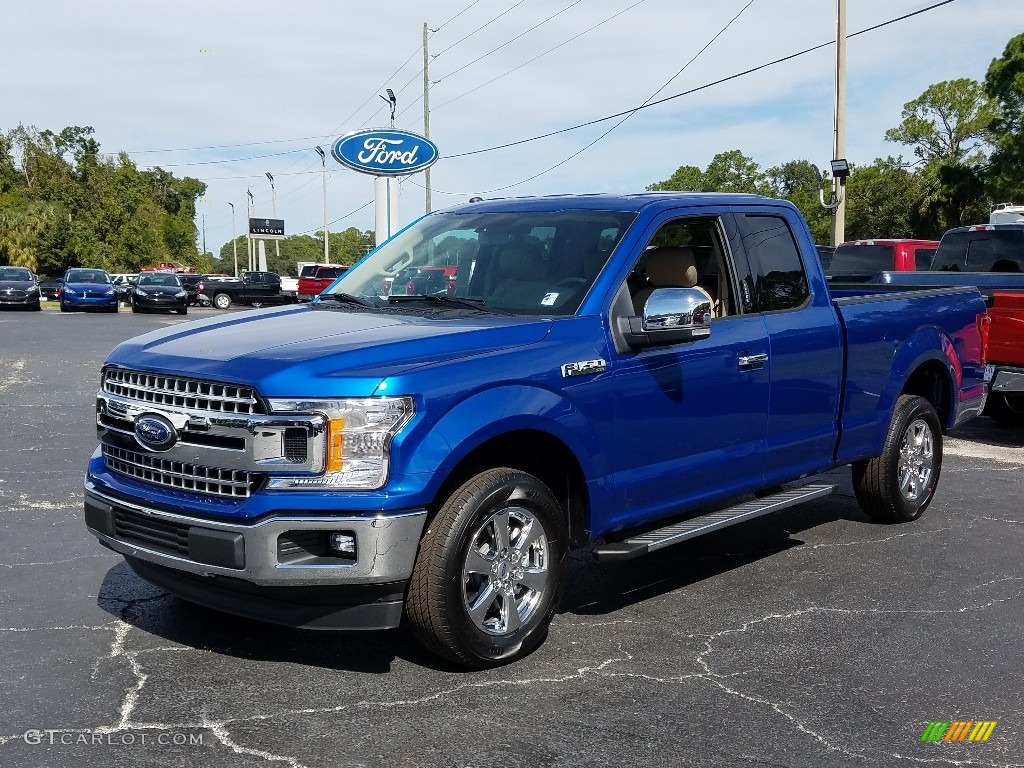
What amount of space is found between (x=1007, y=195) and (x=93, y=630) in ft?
→ 151

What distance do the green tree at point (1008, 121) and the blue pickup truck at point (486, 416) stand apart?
4165 cm

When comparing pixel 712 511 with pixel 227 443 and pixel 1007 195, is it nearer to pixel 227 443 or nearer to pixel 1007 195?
pixel 227 443

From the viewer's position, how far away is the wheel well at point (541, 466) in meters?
4.39

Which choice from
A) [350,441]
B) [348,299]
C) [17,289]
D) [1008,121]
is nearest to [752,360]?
[348,299]

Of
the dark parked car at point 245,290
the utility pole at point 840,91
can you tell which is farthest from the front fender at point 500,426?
the dark parked car at point 245,290

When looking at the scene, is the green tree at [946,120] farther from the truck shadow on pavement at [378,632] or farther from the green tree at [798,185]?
the truck shadow on pavement at [378,632]

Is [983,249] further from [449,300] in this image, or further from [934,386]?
[449,300]

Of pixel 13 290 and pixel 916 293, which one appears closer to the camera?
pixel 916 293

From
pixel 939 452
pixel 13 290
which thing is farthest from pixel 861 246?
pixel 13 290

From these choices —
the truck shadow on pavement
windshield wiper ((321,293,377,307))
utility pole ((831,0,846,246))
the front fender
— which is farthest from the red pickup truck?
the front fender

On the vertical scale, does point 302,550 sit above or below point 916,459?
above

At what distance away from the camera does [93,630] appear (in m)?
4.94

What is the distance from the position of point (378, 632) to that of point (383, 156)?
26466 mm

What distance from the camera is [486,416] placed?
168 inches
